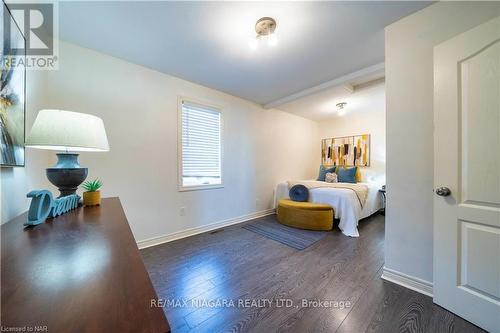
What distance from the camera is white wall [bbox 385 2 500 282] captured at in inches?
56.1

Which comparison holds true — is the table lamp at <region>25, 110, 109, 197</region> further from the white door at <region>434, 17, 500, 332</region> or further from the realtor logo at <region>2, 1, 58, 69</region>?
the white door at <region>434, 17, 500, 332</region>

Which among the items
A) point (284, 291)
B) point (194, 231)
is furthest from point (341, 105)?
point (194, 231)

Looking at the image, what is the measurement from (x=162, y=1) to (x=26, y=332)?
6.33 ft

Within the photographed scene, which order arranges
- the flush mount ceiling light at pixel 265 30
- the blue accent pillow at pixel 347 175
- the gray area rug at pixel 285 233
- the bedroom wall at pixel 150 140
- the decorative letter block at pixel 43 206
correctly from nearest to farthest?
the decorative letter block at pixel 43 206 → the flush mount ceiling light at pixel 265 30 → the bedroom wall at pixel 150 140 → the gray area rug at pixel 285 233 → the blue accent pillow at pixel 347 175

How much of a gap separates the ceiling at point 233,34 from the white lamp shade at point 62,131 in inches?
42.3

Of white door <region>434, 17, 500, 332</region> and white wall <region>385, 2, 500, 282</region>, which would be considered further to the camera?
white wall <region>385, 2, 500, 282</region>

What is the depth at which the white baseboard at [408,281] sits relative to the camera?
1457 mm

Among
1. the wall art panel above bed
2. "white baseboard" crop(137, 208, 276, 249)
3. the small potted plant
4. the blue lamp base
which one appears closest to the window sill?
"white baseboard" crop(137, 208, 276, 249)

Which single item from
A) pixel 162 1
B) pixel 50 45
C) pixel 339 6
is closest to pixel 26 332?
pixel 162 1

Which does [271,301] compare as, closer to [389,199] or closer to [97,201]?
[389,199]

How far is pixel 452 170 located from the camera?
4.14 feet

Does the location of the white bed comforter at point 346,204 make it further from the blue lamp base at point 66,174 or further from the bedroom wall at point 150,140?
the blue lamp base at point 66,174

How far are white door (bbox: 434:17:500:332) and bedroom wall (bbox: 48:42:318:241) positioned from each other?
2.56m

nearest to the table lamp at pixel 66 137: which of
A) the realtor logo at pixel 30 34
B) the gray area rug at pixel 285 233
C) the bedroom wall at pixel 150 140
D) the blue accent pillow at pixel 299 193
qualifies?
the realtor logo at pixel 30 34
